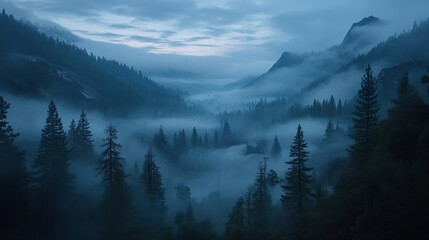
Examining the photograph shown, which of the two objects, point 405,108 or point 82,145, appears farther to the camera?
point 82,145

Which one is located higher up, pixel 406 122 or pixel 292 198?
pixel 406 122

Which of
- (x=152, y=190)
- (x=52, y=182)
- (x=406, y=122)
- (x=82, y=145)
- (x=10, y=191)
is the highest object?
(x=406, y=122)

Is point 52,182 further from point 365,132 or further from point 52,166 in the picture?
point 365,132

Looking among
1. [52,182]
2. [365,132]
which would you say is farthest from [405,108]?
[52,182]

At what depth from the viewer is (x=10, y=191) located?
3328 cm

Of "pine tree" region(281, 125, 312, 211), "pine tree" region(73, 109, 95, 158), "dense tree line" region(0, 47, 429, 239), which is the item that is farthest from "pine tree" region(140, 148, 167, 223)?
"pine tree" region(281, 125, 312, 211)

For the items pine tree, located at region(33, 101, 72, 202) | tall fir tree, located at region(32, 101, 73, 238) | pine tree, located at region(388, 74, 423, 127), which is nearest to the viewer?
pine tree, located at region(388, 74, 423, 127)

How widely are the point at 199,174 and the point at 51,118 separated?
3259 inches

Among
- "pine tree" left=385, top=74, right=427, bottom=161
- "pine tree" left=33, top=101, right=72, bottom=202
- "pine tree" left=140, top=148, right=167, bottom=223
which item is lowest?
"pine tree" left=140, top=148, right=167, bottom=223

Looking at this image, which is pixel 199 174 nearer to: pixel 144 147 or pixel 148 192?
pixel 144 147

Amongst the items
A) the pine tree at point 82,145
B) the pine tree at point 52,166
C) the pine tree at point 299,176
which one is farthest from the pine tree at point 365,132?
the pine tree at point 82,145

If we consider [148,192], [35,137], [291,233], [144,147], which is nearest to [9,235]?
[148,192]

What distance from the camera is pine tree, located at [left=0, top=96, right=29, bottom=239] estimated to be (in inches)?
1297

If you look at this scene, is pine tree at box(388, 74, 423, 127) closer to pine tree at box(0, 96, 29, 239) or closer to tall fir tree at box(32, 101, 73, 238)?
tall fir tree at box(32, 101, 73, 238)
